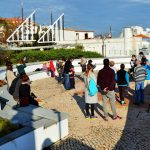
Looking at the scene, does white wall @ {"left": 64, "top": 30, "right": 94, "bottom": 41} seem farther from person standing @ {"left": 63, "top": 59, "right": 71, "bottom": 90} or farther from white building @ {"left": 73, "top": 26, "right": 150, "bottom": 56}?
person standing @ {"left": 63, "top": 59, "right": 71, "bottom": 90}

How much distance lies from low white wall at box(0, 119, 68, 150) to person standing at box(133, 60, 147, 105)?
4.41 metres

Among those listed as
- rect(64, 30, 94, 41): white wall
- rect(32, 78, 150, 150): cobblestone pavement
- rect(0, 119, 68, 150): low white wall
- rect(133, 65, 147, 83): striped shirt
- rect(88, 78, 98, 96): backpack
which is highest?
rect(64, 30, 94, 41): white wall

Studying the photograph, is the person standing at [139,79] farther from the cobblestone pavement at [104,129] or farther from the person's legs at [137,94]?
the cobblestone pavement at [104,129]

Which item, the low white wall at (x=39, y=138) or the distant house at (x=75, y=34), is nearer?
the low white wall at (x=39, y=138)

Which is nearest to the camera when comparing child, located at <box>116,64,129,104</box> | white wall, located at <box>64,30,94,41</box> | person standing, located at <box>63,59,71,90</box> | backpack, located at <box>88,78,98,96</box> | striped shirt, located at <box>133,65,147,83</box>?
backpack, located at <box>88,78,98,96</box>

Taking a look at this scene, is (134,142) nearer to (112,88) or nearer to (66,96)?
(112,88)

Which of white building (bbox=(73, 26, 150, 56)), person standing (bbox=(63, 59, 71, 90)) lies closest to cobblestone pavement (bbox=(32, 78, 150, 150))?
person standing (bbox=(63, 59, 71, 90))

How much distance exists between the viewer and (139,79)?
13.0m

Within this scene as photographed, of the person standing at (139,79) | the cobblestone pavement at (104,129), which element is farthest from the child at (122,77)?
the cobblestone pavement at (104,129)

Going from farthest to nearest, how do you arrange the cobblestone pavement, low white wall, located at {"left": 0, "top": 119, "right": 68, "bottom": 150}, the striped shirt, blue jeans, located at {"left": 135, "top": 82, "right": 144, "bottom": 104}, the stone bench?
blue jeans, located at {"left": 135, "top": 82, "right": 144, "bottom": 104} → the striped shirt → the cobblestone pavement → the stone bench → low white wall, located at {"left": 0, "top": 119, "right": 68, "bottom": 150}

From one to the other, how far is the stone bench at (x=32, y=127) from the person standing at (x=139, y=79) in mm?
4302

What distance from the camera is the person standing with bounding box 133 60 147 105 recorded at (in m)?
12.9

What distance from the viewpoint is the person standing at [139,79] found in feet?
42.3

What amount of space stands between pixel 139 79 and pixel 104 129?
3.56 metres
